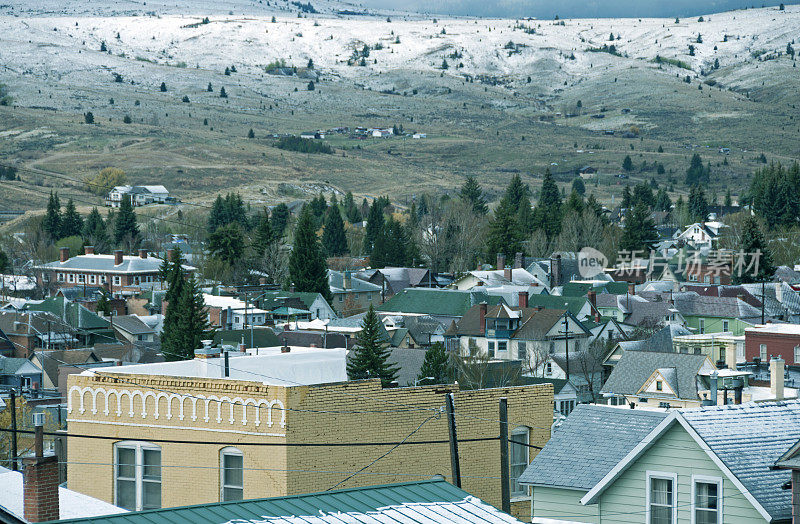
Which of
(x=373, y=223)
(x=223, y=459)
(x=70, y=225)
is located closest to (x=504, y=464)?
(x=223, y=459)

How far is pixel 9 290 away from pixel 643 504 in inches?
4058

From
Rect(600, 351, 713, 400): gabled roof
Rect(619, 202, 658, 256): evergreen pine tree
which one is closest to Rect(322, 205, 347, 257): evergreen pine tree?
Rect(619, 202, 658, 256): evergreen pine tree

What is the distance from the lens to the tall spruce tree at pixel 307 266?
352ft

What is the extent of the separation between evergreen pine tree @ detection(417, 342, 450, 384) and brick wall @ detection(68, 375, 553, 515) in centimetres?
3446

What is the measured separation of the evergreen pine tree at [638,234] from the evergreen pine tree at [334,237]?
100 feet

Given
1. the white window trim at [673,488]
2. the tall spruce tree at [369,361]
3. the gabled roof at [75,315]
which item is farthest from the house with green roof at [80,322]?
the white window trim at [673,488]

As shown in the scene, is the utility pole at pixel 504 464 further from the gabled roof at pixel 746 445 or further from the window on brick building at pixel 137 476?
the window on brick building at pixel 137 476

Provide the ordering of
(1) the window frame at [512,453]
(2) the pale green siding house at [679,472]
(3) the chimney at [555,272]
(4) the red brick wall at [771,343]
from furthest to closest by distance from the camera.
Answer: (3) the chimney at [555,272], (4) the red brick wall at [771,343], (1) the window frame at [512,453], (2) the pale green siding house at [679,472]

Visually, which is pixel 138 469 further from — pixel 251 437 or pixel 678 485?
pixel 678 485

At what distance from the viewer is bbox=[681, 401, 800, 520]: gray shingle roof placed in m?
18.3

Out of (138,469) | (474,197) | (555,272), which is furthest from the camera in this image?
(474,197)

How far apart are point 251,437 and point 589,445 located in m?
5.45

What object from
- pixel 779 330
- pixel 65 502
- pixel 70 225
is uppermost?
pixel 70 225

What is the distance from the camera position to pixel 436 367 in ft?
201
